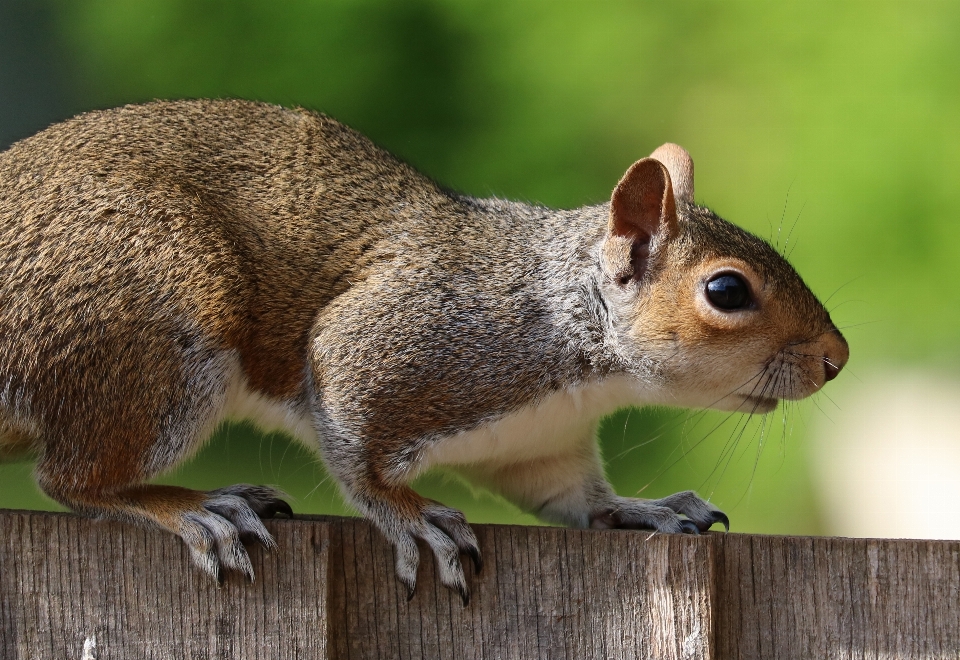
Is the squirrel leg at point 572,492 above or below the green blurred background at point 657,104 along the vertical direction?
below

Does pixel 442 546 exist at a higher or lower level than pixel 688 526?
lower

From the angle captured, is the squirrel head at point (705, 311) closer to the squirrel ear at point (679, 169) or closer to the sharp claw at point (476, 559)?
the squirrel ear at point (679, 169)

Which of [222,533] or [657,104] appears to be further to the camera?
[657,104]

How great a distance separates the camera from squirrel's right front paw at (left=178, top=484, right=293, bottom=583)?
6.65ft

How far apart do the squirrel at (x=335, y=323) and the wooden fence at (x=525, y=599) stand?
0.09 m

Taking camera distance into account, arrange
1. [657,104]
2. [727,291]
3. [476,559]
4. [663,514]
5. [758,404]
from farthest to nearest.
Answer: [657,104] < [663,514] < [758,404] < [727,291] < [476,559]

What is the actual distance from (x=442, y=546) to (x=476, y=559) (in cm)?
7

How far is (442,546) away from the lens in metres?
2.12

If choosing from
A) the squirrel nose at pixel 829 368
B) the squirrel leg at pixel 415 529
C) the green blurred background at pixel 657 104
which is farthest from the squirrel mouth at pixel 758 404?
the green blurred background at pixel 657 104

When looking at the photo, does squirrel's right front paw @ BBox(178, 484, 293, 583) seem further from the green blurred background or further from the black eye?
the green blurred background

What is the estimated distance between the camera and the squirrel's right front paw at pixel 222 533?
2.03 meters

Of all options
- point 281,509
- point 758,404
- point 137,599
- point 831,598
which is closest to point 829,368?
point 758,404

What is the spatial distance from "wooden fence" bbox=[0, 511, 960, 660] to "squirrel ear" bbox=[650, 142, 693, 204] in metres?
0.97

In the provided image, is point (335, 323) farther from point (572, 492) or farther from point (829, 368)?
point (829, 368)
